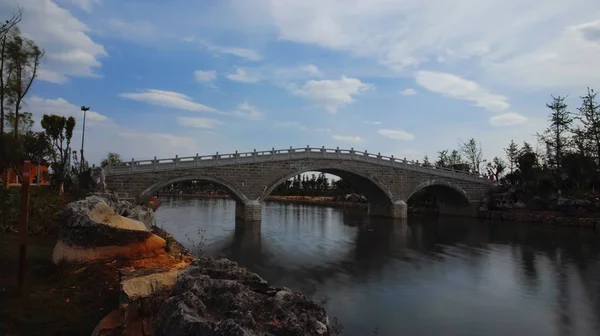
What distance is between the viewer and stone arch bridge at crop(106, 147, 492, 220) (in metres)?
24.9

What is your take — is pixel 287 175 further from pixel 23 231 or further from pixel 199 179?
pixel 23 231

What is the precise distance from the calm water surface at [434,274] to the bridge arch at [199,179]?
7.55 feet

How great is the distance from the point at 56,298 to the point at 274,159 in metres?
23.5

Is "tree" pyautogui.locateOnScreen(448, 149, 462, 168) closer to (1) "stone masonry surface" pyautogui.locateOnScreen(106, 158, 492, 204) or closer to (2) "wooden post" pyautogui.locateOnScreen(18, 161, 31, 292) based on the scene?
(1) "stone masonry surface" pyautogui.locateOnScreen(106, 158, 492, 204)

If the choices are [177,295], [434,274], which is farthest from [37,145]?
[177,295]

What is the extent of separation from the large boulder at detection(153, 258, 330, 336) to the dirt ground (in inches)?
76.7

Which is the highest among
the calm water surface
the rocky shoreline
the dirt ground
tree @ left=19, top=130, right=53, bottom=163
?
tree @ left=19, top=130, right=53, bottom=163

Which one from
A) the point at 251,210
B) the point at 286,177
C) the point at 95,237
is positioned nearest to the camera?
the point at 95,237

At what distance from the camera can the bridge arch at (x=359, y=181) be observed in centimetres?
3002

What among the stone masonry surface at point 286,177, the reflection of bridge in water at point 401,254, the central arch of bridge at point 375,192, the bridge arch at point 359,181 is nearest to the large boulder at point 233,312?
the reflection of bridge in water at point 401,254

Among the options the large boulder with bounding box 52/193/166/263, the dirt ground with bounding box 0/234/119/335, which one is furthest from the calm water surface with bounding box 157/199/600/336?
the dirt ground with bounding box 0/234/119/335

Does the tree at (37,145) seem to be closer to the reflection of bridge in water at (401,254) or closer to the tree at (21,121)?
the tree at (21,121)

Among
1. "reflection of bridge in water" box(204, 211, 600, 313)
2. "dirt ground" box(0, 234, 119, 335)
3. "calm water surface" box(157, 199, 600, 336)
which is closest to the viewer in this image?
"dirt ground" box(0, 234, 119, 335)

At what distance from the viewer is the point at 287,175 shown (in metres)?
30.2
